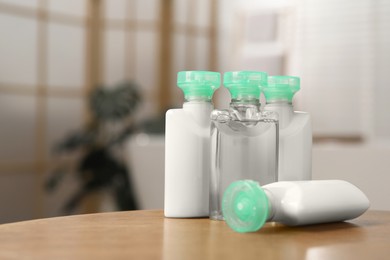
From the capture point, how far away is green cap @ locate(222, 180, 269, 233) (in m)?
0.67

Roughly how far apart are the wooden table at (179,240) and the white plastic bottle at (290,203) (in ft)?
0.04

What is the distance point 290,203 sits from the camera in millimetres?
707

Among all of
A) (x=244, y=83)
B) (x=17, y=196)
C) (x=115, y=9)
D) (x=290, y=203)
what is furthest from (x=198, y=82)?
(x=115, y=9)

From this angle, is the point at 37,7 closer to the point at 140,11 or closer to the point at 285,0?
the point at 140,11

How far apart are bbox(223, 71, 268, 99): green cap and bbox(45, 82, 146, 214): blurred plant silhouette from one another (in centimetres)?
254

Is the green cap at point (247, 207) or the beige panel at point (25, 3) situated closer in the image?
the green cap at point (247, 207)

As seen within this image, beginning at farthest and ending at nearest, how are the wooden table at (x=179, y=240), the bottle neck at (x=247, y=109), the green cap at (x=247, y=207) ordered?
the bottle neck at (x=247, y=109)
the green cap at (x=247, y=207)
the wooden table at (x=179, y=240)

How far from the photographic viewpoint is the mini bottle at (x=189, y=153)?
800 millimetres

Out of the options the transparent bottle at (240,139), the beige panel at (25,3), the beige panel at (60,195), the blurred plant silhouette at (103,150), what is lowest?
the beige panel at (60,195)

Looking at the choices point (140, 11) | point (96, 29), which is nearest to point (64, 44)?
point (96, 29)

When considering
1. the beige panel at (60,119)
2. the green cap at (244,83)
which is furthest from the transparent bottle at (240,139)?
the beige panel at (60,119)

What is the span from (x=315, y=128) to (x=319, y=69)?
307 mm

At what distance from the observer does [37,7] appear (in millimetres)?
3492

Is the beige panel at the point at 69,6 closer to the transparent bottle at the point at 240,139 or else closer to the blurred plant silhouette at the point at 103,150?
the blurred plant silhouette at the point at 103,150
